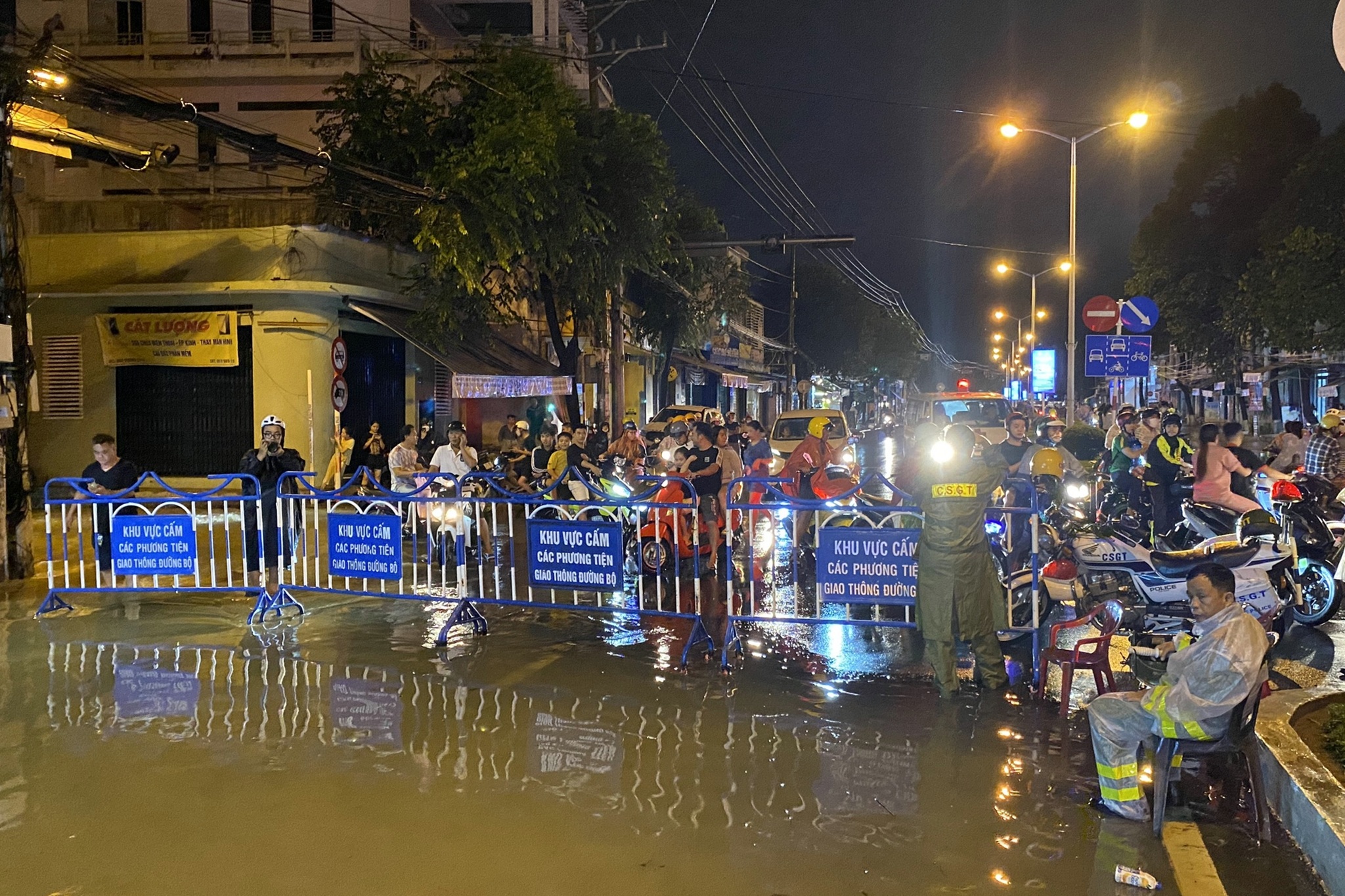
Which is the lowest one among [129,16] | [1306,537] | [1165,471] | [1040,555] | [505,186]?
[1040,555]

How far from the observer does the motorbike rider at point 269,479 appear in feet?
33.4

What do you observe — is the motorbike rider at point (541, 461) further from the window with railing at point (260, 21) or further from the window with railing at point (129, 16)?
the window with railing at point (129, 16)

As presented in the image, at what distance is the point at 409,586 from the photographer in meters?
11.1

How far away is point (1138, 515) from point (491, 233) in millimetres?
11701

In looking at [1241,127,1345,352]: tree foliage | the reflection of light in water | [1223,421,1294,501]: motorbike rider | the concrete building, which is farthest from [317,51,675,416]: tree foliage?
[1241,127,1345,352]: tree foliage

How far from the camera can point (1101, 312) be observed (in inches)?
875

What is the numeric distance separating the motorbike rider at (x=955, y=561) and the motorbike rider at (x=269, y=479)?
6.31 m

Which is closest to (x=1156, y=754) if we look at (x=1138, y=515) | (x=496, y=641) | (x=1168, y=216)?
(x=496, y=641)

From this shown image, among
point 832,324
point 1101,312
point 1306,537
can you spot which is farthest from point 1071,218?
point 832,324

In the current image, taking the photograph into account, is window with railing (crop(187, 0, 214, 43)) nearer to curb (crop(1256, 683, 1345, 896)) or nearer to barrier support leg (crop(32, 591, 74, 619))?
barrier support leg (crop(32, 591, 74, 619))

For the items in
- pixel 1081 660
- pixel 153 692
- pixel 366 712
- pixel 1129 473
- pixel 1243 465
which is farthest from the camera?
pixel 1129 473

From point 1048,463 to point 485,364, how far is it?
13.3 m

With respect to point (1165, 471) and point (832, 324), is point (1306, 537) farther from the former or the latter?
point (832, 324)

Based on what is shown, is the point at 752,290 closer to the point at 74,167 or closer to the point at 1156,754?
the point at 74,167
